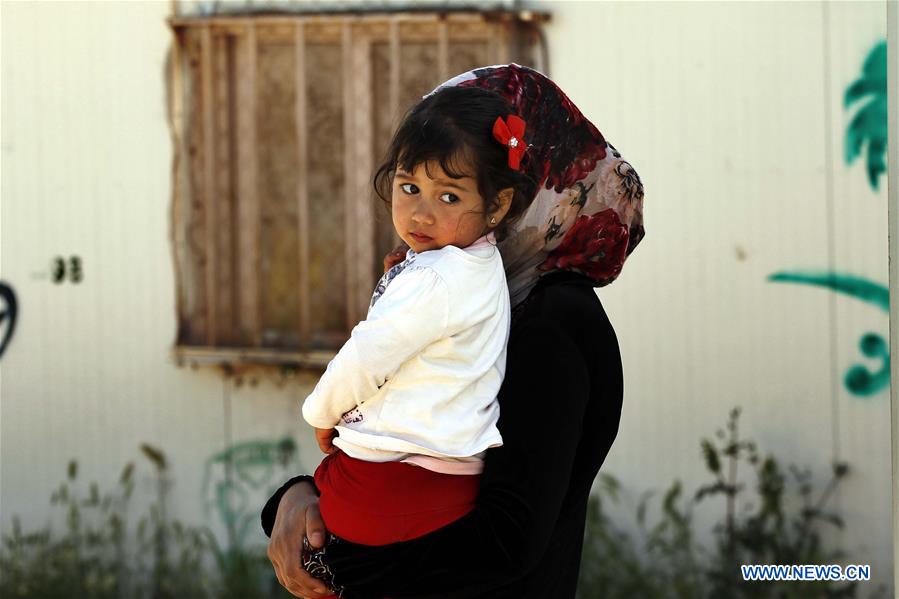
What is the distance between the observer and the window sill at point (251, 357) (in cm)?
450

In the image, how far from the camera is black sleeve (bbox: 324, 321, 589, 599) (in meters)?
1.53

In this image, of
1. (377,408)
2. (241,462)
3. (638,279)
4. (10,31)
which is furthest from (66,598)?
(377,408)

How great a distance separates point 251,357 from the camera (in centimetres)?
453

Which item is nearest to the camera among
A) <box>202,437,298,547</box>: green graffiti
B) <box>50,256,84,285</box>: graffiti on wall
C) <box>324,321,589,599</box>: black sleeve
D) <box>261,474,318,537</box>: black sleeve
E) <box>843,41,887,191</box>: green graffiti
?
<box>324,321,589,599</box>: black sleeve

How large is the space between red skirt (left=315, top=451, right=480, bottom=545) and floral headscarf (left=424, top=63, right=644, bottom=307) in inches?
14.0

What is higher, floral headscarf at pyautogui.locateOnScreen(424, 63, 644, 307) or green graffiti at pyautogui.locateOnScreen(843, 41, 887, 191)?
green graffiti at pyautogui.locateOnScreen(843, 41, 887, 191)

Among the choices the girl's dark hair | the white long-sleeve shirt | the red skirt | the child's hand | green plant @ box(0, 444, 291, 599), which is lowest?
green plant @ box(0, 444, 291, 599)

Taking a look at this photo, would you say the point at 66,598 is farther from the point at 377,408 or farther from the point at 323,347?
the point at 377,408

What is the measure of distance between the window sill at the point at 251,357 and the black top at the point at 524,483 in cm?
288

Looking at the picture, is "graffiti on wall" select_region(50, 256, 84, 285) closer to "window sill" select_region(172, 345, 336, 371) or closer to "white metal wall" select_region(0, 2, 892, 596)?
"white metal wall" select_region(0, 2, 892, 596)

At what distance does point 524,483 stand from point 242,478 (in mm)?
3313

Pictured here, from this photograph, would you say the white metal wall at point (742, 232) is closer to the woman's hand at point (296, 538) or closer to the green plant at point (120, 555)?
the green plant at point (120, 555)

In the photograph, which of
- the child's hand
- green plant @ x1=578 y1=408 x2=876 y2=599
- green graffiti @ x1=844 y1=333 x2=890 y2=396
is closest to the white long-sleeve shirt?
the child's hand

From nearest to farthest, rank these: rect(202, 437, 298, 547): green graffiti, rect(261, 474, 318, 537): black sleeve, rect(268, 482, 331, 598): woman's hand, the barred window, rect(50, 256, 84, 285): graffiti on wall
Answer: rect(268, 482, 331, 598): woman's hand, rect(261, 474, 318, 537): black sleeve, the barred window, rect(202, 437, 298, 547): green graffiti, rect(50, 256, 84, 285): graffiti on wall
